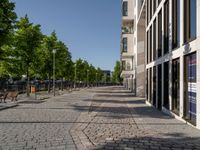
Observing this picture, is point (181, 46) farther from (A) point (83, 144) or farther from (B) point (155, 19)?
(B) point (155, 19)

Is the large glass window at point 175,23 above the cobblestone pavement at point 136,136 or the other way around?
above

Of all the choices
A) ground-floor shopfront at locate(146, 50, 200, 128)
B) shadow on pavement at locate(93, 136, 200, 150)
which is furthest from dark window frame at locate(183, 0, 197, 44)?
shadow on pavement at locate(93, 136, 200, 150)

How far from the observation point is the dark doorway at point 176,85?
1462 centimetres

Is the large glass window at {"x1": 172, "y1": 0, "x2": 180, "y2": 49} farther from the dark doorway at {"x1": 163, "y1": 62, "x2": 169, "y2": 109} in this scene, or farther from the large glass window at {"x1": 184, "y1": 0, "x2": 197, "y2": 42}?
the dark doorway at {"x1": 163, "y1": 62, "x2": 169, "y2": 109}

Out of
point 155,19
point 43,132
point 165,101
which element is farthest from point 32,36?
point 43,132

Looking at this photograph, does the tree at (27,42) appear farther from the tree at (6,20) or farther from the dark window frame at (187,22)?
the dark window frame at (187,22)

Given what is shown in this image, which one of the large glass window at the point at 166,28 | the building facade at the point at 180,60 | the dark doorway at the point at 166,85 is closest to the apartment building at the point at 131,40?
the building facade at the point at 180,60

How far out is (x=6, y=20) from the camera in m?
20.6

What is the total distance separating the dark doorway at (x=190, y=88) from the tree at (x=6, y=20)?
11215mm

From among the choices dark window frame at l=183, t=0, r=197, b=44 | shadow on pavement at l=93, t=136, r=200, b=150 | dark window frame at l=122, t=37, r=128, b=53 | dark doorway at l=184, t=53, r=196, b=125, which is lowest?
shadow on pavement at l=93, t=136, r=200, b=150

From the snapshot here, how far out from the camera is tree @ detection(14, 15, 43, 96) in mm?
32781

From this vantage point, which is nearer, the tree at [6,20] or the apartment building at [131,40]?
the tree at [6,20]

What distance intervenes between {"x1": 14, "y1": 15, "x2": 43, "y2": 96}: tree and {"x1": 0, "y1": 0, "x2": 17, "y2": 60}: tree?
11.6 m

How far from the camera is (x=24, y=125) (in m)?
Answer: 12.1
